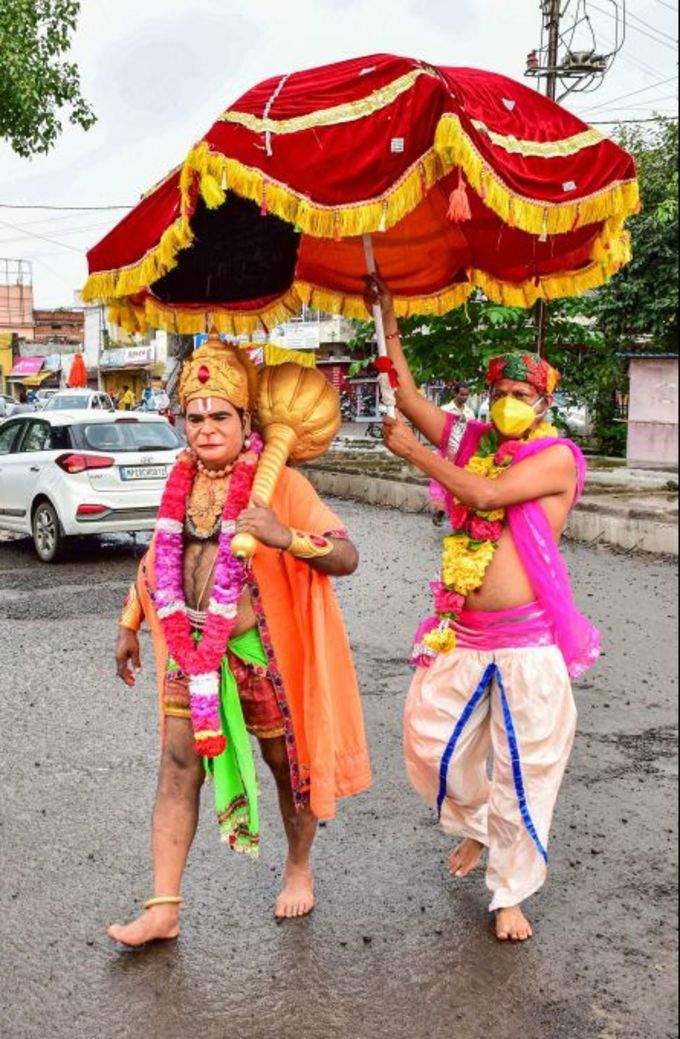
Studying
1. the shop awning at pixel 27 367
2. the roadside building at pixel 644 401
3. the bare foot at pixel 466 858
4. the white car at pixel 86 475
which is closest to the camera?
the bare foot at pixel 466 858

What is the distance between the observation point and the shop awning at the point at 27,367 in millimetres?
64125

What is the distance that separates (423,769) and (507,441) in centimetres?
118

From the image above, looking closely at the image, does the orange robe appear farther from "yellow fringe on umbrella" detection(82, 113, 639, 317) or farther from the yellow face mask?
"yellow fringe on umbrella" detection(82, 113, 639, 317)

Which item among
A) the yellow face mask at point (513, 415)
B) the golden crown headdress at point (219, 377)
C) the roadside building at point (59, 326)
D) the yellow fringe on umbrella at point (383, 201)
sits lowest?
the yellow face mask at point (513, 415)

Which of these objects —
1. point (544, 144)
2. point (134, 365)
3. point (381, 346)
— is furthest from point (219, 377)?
point (134, 365)

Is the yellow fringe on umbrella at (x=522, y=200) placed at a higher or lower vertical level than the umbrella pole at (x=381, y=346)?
higher

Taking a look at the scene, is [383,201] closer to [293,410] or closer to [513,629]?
[293,410]

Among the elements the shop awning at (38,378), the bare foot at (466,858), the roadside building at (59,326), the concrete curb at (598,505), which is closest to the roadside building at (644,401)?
the concrete curb at (598,505)

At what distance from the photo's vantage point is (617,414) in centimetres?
2425

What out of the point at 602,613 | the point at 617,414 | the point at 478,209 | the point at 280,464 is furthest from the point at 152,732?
the point at 617,414

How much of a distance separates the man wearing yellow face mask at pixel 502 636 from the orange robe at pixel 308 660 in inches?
12.6

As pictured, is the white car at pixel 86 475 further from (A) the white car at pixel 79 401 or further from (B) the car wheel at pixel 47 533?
(A) the white car at pixel 79 401

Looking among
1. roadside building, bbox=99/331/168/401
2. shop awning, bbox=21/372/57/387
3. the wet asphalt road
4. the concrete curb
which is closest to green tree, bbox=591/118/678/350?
the concrete curb

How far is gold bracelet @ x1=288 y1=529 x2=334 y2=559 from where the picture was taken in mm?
3262
